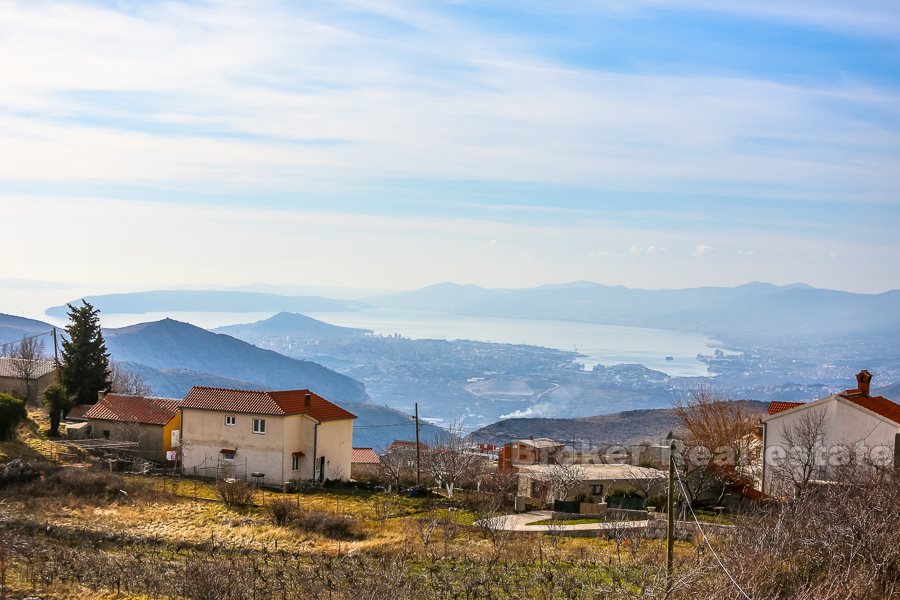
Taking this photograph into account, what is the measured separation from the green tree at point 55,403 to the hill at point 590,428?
55.8 metres

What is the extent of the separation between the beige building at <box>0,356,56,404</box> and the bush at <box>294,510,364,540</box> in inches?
1032

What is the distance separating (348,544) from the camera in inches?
1023

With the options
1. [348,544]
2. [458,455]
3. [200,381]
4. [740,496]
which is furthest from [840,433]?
[200,381]

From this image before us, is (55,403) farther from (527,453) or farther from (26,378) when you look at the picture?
(527,453)

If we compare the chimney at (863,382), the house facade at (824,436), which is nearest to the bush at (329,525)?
the house facade at (824,436)

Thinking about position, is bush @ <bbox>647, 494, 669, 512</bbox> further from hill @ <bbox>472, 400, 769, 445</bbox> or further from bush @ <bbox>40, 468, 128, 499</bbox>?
hill @ <bbox>472, 400, 769, 445</bbox>

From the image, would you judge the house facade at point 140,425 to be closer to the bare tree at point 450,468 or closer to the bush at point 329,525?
the bare tree at point 450,468

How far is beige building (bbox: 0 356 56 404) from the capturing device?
162 ft

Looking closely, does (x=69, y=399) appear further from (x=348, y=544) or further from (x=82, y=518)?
(x=348, y=544)

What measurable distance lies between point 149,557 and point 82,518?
6.67m

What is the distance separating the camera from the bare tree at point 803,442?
33.8 m

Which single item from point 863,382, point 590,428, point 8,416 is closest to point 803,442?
point 863,382

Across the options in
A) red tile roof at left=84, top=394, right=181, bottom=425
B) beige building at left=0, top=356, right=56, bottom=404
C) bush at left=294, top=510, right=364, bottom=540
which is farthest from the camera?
beige building at left=0, top=356, right=56, bottom=404

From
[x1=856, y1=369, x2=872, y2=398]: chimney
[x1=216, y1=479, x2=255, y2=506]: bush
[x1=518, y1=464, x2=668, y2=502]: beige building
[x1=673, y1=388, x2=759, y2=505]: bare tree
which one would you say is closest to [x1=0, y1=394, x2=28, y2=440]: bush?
[x1=216, y1=479, x2=255, y2=506]: bush
